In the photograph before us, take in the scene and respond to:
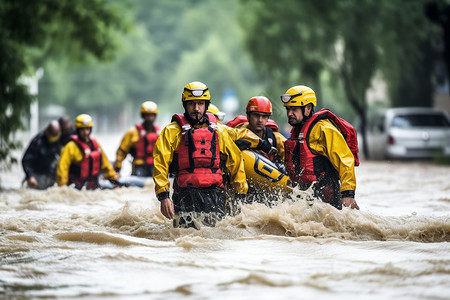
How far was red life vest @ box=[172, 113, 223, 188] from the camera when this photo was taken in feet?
25.2

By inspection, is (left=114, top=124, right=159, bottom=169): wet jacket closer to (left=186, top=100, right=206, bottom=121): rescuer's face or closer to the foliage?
(left=186, top=100, right=206, bottom=121): rescuer's face

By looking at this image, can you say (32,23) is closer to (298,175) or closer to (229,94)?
(298,175)

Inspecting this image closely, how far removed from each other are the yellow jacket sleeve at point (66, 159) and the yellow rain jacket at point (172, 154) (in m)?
4.87

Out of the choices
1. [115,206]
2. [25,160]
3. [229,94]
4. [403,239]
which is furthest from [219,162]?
[229,94]

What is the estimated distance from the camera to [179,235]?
786 centimetres

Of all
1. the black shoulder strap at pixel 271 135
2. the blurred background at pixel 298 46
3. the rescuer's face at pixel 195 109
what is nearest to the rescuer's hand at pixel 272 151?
the black shoulder strap at pixel 271 135

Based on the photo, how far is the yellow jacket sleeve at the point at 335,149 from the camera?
7.77 metres

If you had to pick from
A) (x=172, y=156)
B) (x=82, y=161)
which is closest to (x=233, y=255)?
(x=172, y=156)

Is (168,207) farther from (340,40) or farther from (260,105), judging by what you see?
(340,40)

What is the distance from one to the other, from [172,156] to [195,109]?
1.75ft

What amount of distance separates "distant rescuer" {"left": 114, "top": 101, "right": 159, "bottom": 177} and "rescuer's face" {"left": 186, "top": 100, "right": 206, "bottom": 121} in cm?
541

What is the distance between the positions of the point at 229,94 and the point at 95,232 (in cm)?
3565

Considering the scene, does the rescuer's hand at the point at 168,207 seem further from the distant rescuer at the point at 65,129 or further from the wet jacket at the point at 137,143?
the distant rescuer at the point at 65,129

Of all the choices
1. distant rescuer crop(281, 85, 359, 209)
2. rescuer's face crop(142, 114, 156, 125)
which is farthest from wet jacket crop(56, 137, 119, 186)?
distant rescuer crop(281, 85, 359, 209)
